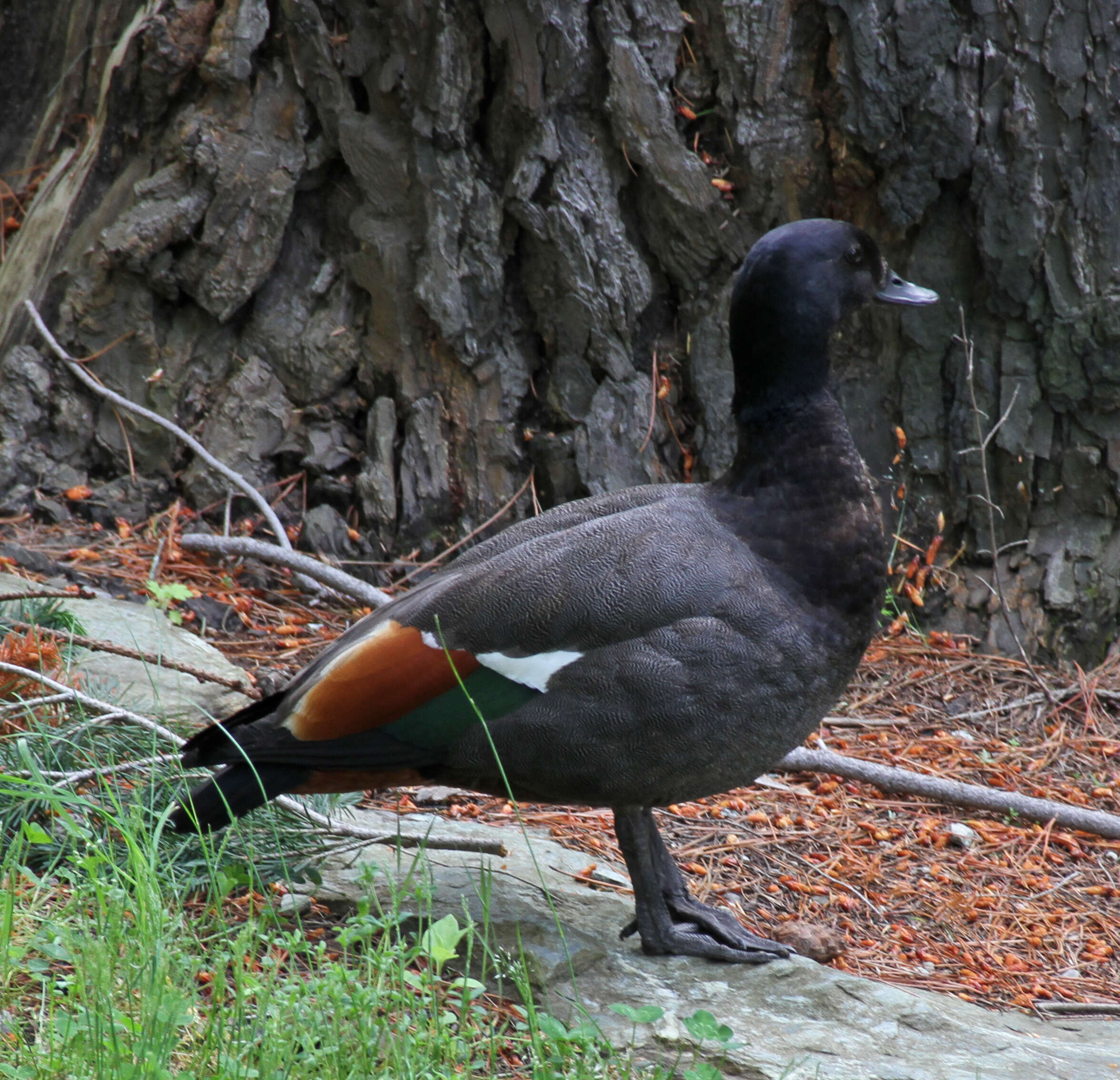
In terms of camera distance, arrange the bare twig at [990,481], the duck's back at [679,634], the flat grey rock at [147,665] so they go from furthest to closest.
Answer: the bare twig at [990,481]
the flat grey rock at [147,665]
the duck's back at [679,634]

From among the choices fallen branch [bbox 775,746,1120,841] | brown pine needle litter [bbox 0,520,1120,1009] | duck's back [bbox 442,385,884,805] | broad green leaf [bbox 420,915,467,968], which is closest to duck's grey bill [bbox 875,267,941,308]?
duck's back [bbox 442,385,884,805]

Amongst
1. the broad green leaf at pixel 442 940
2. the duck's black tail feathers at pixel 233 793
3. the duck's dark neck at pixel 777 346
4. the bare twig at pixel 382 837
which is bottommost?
the bare twig at pixel 382 837

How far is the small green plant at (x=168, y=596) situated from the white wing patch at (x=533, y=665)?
208 centimetres

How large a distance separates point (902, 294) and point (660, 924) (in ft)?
6.31

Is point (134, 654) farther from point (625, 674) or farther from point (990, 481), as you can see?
point (990, 481)

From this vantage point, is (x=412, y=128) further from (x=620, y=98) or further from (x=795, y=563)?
(x=795, y=563)

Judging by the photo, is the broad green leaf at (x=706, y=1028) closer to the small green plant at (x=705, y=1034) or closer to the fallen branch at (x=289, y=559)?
the small green plant at (x=705, y=1034)

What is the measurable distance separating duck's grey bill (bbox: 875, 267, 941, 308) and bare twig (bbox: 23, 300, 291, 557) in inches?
105

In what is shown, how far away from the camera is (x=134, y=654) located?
3270 millimetres

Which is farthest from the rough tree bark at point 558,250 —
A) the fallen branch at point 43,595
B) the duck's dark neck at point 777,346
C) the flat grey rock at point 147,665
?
the duck's dark neck at point 777,346

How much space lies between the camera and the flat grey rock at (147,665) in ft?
12.1

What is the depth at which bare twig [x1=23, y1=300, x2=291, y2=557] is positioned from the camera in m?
5.18

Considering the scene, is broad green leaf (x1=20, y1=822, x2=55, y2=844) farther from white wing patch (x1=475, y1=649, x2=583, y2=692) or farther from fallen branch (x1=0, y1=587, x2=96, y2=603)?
fallen branch (x1=0, y1=587, x2=96, y2=603)

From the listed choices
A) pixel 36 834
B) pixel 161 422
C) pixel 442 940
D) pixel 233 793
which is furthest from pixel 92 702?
pixel 161 422
